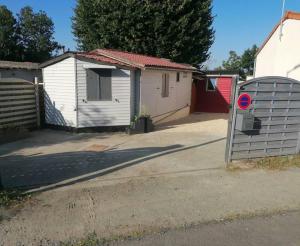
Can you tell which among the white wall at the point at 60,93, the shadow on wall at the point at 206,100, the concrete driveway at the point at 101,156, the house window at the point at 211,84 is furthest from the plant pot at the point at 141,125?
the house window at the point at 211,84

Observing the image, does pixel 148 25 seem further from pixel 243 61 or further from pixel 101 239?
pixel 243 61

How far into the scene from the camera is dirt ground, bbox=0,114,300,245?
401 centimetres

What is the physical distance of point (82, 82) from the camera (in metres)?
10.6

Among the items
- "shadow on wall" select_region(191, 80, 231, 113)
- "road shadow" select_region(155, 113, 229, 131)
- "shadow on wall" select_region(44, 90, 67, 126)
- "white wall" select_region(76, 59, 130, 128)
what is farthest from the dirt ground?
"shadow on wall" select_region(191, 80, 231, 113)

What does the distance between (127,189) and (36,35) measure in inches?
1713

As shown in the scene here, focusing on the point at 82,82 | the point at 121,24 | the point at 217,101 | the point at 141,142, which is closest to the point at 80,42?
the point at 121,24

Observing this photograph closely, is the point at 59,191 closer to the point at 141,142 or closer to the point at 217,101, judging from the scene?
the point at 141,142

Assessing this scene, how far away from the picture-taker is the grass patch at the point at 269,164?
6.78 meters

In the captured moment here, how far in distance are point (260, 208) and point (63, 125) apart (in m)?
8.41

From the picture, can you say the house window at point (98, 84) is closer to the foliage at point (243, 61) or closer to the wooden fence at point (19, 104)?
the wooden fence at point (19, 104)

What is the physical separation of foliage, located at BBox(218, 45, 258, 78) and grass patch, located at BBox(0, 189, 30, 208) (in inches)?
1530

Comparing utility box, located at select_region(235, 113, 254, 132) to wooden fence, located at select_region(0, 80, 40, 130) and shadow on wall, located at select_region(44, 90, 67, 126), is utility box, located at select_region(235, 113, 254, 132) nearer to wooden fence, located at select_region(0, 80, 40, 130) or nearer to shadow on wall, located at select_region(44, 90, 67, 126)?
shadow on wall, located at select_region(44, 90, 67, 126)

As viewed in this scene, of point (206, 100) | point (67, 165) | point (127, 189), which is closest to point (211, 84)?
point (206, 100)

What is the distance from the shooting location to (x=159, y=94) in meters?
13.5
